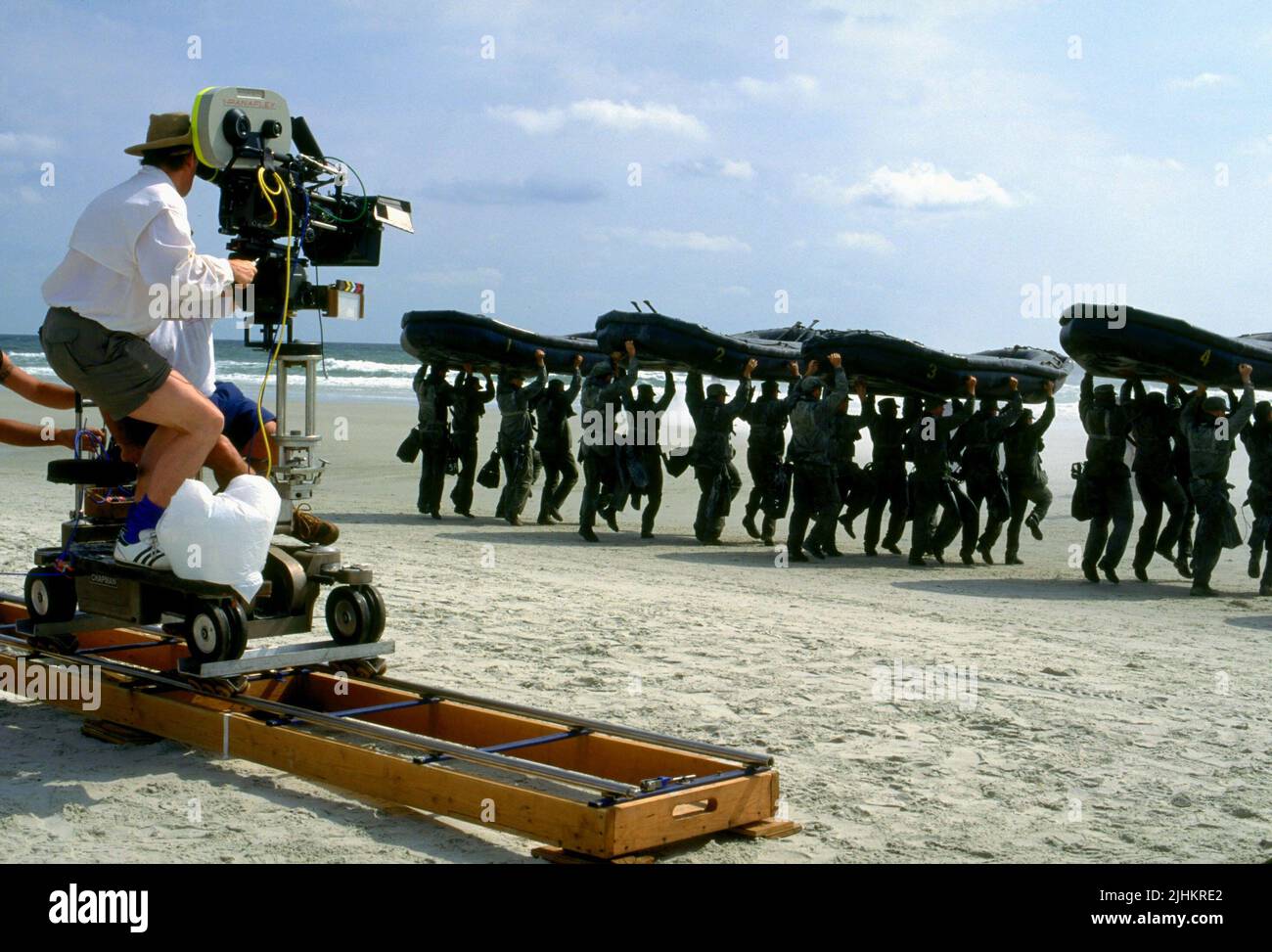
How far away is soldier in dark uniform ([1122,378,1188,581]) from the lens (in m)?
10.9

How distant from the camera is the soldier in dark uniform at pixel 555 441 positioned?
14617mm

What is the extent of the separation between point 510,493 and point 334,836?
10.6 meters

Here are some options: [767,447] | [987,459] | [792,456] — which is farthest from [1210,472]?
[767,447]

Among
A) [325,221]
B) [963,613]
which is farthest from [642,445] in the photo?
[325,221]

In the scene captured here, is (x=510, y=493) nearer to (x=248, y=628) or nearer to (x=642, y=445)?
(x=642, y=445)

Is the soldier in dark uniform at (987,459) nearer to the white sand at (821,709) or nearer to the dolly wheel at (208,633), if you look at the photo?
the white sand at (821,709)

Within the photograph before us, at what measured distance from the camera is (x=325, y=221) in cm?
567

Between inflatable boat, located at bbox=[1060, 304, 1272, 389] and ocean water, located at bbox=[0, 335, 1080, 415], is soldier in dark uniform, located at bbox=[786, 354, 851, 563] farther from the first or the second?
ocean water, located at bbox=[0, 335, 1080, 415]

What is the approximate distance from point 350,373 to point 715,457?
4596cm

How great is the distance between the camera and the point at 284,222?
212 inches

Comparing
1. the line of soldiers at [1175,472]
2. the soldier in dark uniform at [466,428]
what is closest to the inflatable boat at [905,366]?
the line of soldiers at [1175,472]

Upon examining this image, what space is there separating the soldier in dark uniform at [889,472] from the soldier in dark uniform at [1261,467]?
123 inches

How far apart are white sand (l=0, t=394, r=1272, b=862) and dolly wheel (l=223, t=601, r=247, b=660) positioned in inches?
16.6

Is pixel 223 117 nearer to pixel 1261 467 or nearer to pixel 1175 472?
pixel 1261 467
